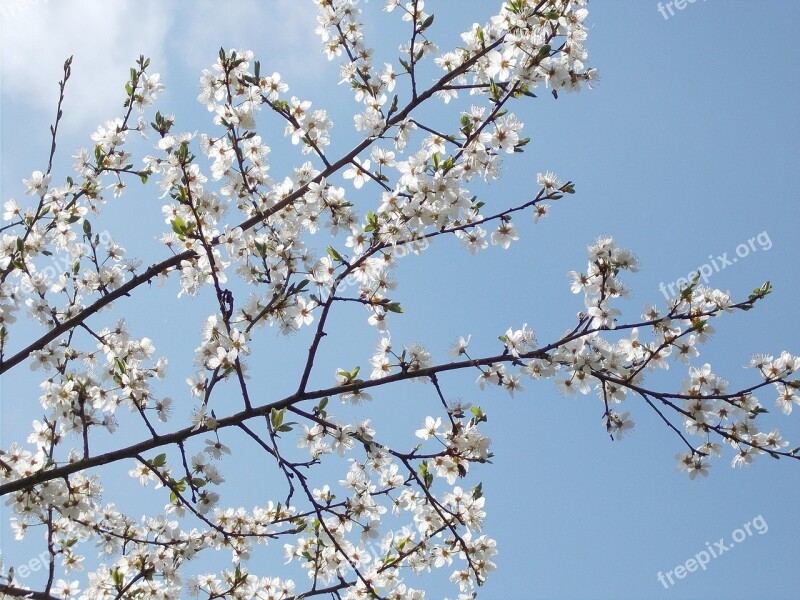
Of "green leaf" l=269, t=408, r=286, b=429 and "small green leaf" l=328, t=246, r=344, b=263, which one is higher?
"small green leaf" l=328, t=246, r=344, b=263

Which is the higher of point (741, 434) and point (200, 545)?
point (200, 545)

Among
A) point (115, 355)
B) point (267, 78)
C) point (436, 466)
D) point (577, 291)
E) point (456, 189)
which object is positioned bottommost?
point (436, 466)

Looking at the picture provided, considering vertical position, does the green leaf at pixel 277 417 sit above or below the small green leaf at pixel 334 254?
below

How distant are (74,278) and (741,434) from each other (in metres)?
5.28

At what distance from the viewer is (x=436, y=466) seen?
16.0ft

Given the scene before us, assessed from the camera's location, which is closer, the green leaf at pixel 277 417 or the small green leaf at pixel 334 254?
the green leaf at pixel 277 417

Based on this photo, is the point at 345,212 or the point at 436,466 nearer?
the point at 436,466

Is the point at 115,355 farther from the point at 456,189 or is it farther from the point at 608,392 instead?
the point at 608,392

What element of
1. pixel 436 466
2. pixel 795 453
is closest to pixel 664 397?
pixel 795 453

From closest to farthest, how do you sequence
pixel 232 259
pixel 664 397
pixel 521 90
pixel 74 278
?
pixel 664 397, pixel 232 259, pixel 521 90, pixel 74 278

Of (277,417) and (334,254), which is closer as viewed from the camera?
(277,417)

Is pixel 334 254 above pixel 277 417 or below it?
above

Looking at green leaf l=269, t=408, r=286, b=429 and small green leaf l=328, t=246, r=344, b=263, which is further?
small green leaf l=328, t=246, r=344, b=263

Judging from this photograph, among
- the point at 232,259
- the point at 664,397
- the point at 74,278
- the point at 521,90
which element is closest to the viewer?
the point at 664,397
